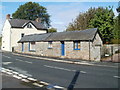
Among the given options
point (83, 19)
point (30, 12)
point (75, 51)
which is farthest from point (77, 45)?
point (30, 12)

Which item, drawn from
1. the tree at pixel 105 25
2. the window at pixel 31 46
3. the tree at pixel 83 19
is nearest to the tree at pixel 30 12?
the tree at pixel 83 19

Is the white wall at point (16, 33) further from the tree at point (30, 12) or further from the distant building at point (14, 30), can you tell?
the tree at point (30, 12)

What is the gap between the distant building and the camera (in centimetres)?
4238

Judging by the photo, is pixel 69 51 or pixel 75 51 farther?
pixel 69 51

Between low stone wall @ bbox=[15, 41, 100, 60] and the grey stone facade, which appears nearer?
the grey stone facade

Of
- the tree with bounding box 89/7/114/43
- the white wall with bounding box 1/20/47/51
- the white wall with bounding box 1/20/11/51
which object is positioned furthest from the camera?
the white wall with bounding box 1/20/11/51

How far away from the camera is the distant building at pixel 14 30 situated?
42375 mm

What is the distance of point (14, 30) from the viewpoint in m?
42.6

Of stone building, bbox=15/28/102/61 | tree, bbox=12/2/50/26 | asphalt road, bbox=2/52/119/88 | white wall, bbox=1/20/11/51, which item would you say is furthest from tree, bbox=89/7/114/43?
tree, bbox=12/2/50/26

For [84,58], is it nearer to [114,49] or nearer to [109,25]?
[114,49]

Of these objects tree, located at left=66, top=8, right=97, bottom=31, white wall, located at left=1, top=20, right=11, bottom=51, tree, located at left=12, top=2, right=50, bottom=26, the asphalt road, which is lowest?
the asphalt road

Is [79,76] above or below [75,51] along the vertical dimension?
below

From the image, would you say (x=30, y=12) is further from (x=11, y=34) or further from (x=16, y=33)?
(x=11, y=34)

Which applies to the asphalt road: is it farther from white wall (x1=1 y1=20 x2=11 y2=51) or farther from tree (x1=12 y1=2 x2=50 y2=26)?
tree (x1=12 y1=2 x2=50 y2=26)
